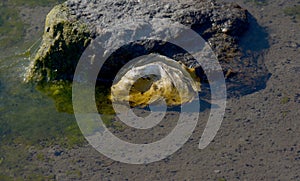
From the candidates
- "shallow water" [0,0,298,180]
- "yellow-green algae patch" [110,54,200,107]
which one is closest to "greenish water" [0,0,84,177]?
"shallow water" [0,0,298,180]

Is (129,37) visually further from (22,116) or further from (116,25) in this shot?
(22,116)

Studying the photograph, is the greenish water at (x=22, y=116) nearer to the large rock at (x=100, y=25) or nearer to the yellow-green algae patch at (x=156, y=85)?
the large rock at (x=100, y=25)

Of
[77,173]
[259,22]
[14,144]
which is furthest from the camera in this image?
[259,22]

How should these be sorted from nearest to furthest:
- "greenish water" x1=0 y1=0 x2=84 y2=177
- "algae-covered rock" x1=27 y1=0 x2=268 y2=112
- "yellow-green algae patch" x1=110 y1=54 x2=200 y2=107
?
1. "greenish water" x1=0 y1=0 x2=84 y2=177
2. "yellow-green algae patch" x1=110 y1=54 x2=200 y2=107
3. "algae-covered rock" x1=27 y1=0 x2=268 y2=112

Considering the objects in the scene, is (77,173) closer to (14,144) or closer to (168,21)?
(14,144)

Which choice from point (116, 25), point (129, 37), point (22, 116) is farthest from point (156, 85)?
point (22, 116)

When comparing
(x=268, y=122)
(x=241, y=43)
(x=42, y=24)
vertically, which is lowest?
(x=268, y=122)

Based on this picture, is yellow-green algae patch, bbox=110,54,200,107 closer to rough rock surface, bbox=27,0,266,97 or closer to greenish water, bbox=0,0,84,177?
rough rock surface, bbox=27,0,266,97

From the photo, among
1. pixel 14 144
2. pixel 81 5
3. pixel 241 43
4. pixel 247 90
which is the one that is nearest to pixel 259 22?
pixel 241 43
